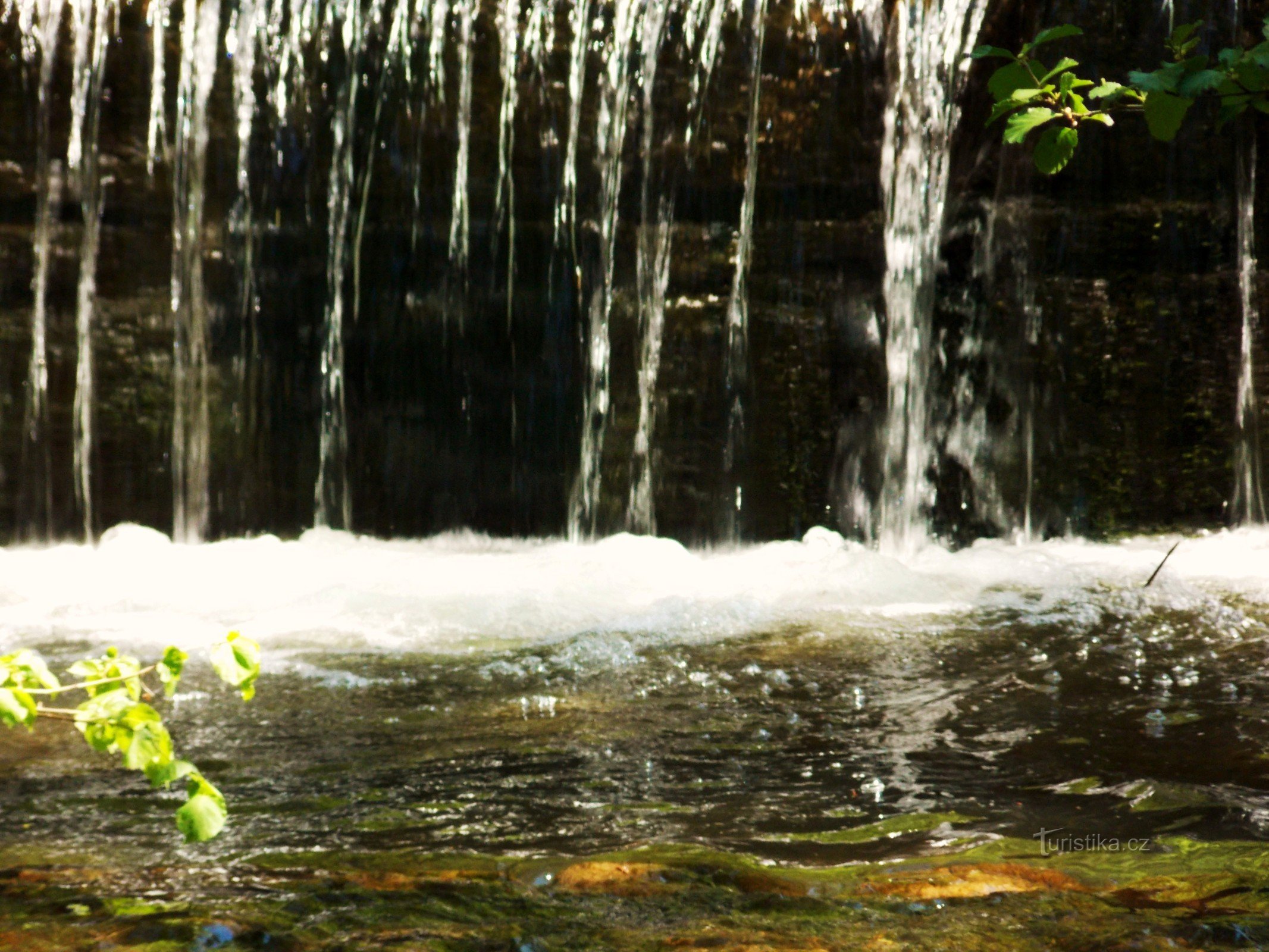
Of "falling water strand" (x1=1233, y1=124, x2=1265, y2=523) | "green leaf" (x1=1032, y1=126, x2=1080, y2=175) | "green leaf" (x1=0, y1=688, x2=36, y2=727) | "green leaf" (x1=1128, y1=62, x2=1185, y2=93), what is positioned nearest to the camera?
"green leaf" (x1=0, y1=688, x2=36, y2=727)

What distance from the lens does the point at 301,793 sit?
282cm

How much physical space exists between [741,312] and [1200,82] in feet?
15.3

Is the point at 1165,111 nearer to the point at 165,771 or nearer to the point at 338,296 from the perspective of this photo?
the point at 165,771

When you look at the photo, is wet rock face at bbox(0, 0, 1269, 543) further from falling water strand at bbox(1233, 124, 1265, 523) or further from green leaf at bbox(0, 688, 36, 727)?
green leaf at bbox(0, 688, 36, 727)

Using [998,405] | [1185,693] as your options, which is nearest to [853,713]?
[1185,693]

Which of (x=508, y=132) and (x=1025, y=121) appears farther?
(x=508, y=132)

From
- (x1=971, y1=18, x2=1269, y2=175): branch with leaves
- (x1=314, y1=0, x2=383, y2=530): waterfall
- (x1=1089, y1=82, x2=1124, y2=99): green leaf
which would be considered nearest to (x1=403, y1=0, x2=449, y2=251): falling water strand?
(x1=314, y1=0, x2=383, y2=530): waterfall

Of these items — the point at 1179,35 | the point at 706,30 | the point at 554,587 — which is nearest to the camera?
the point at 1179,35

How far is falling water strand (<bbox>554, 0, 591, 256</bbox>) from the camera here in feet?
22.3

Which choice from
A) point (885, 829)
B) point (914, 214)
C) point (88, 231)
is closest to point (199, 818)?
point (885, 829)

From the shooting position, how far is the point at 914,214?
6.75 m

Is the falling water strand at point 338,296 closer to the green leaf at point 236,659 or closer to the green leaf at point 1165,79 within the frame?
the green leaf at point 1165,79

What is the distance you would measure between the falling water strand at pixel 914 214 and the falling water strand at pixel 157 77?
4.07 metres

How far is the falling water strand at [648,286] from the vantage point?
675 centimetres
